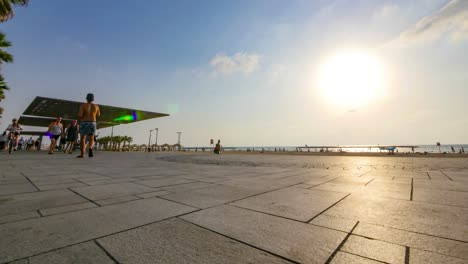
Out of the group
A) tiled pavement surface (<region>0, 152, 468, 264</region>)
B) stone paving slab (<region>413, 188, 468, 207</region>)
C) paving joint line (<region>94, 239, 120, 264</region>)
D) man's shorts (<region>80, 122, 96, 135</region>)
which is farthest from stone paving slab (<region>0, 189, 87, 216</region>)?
man's shorts (<region>80, 122, 96, 135</region>)

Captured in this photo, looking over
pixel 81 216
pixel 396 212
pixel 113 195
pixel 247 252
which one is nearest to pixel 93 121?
pixel 113 195

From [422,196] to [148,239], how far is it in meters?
2.92

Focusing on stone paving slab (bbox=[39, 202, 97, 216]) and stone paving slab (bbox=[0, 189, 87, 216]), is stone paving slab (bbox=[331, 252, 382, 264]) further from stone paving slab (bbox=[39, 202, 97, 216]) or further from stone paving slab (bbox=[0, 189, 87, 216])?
stone paving slab (bbox=[0, 189, 87, 216])

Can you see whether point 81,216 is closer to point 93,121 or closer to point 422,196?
point 422,196

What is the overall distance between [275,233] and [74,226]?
1279 millimetres

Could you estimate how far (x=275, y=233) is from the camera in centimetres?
129

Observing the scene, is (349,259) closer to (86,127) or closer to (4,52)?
(86,127)

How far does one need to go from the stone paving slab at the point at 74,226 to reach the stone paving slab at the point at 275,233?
1.03ft

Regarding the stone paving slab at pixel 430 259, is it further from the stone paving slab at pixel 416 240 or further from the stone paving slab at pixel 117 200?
the stone paving slab at pixel 117 200

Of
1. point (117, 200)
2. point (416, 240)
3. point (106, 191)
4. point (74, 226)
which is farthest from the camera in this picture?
point (106, 191)

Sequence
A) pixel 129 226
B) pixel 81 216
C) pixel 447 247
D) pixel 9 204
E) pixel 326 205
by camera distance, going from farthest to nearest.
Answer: pixel 326 205, pixel 9 204, pixel 81 216, pixel 129 226, pixel 447 247

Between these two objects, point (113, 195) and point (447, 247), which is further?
point (113, 195)

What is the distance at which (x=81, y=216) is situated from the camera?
5.01 feet

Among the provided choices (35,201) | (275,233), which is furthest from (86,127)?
(275,233)
